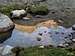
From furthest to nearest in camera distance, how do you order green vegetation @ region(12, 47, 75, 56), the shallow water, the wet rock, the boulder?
the boulder < the shallow water < green vegetation @ region(12, 47, 75, 56) < the wet rock

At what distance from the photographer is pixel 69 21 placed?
11.9m

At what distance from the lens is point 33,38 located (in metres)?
10.3

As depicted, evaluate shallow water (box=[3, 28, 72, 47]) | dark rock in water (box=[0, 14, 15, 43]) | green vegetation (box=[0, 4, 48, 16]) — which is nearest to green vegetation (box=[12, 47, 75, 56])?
shallow water (box=[3, 28, 72, 47])

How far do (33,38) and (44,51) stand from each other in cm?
179

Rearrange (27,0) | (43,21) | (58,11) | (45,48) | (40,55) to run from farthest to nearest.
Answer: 1. (27,0)
2. (58,11)
3. (43,21)
4. (45,48)
5. (40,55)

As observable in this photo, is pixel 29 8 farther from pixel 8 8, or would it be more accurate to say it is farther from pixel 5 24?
pixel 5 24

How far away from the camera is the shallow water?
9820 mm

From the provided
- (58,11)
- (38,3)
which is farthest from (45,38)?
(38,3)

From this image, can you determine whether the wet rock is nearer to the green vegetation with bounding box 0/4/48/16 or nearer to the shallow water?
the shallow water

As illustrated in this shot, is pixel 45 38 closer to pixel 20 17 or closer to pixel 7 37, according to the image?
pixel 7 37

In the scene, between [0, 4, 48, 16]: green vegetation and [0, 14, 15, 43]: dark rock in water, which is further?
[0, 4, 48, 16]: green vegetation

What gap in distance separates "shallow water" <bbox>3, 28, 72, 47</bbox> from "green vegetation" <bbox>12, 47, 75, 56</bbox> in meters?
→ 0.90

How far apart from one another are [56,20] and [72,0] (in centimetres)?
311

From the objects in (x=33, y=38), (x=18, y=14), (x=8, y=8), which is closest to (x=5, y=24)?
(x=33, y=38)
